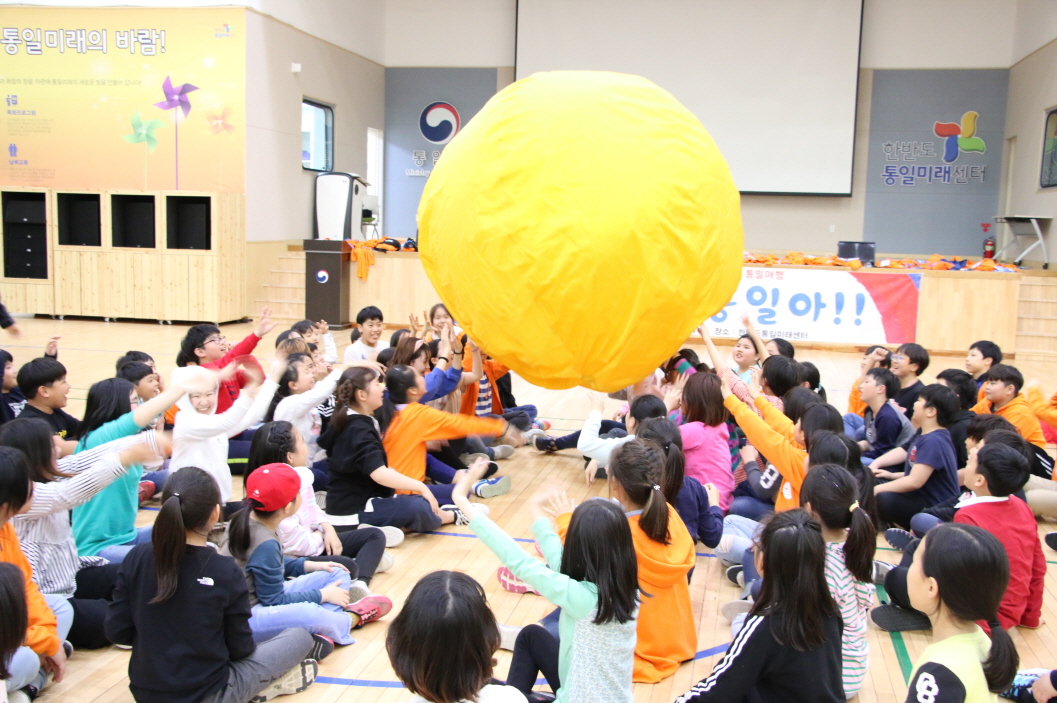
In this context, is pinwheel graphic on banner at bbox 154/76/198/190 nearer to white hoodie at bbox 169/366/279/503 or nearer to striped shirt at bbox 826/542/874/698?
white hoodie at bbox 169/366/279/503

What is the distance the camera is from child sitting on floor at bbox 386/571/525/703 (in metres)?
1.77

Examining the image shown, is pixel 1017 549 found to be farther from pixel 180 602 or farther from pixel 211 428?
pixel 211 428

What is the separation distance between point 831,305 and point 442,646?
9.42 m

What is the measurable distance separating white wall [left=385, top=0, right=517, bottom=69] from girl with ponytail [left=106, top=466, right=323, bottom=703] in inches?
562

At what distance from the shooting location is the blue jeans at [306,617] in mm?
2914

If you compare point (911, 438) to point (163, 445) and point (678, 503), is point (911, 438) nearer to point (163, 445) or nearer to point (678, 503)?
point (678, 503)

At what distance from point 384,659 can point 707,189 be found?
2104 millimetres

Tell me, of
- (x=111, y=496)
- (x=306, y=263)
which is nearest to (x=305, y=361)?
(x=111, y=496)

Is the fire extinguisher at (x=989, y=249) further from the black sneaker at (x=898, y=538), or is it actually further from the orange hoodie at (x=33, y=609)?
the orange hoodie at (x=33, y=609)

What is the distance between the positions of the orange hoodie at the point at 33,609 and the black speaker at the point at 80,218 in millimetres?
10037

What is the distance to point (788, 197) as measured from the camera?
14828 millimetres

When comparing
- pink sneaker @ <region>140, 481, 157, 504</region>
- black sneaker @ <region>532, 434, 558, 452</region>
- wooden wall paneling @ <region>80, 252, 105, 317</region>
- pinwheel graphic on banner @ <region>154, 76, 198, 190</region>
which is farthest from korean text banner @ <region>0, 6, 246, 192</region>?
pink sneaker @ <region>140, 481, 157, 504</region>

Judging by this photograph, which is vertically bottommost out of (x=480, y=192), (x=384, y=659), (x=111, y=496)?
(x=384, y=659)

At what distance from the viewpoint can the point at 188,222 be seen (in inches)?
453
